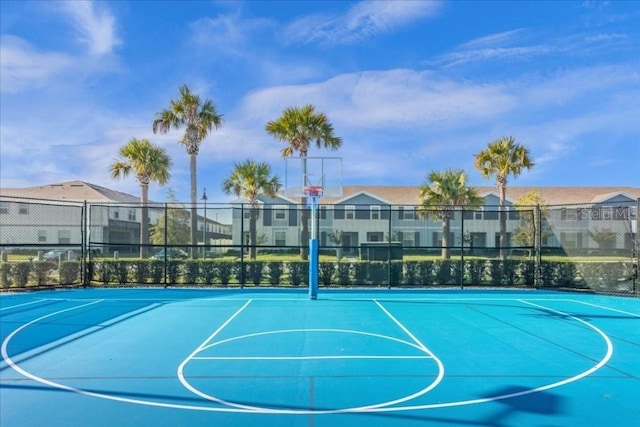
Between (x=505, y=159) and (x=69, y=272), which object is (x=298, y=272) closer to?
(x=69, y=272)

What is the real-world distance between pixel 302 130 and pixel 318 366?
15.3 m

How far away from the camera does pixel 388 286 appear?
15281 millimetres

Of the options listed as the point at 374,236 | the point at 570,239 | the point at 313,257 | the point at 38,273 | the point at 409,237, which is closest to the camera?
the point at 313,257

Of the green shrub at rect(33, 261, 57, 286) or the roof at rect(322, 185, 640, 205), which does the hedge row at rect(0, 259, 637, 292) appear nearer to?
the green shrub at rect(33, 261, 57, 286)

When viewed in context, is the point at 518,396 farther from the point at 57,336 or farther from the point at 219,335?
the point at 57,336

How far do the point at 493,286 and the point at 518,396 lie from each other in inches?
452

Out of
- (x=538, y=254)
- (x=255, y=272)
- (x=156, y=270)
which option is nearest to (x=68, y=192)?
(x=156, y=270)

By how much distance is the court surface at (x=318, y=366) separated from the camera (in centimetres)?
429

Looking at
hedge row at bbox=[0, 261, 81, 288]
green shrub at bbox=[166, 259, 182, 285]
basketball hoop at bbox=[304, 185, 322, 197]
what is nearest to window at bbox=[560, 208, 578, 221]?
basketball hoop at bbox=[304, 185, 322, 197]

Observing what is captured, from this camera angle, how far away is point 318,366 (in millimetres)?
5797

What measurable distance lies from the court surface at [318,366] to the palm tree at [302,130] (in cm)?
1080

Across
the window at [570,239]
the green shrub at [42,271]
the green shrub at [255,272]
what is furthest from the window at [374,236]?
the green shrub at [42,271]

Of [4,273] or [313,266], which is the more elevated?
[313,266]

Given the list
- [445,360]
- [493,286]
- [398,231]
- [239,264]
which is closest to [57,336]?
[445,360]
